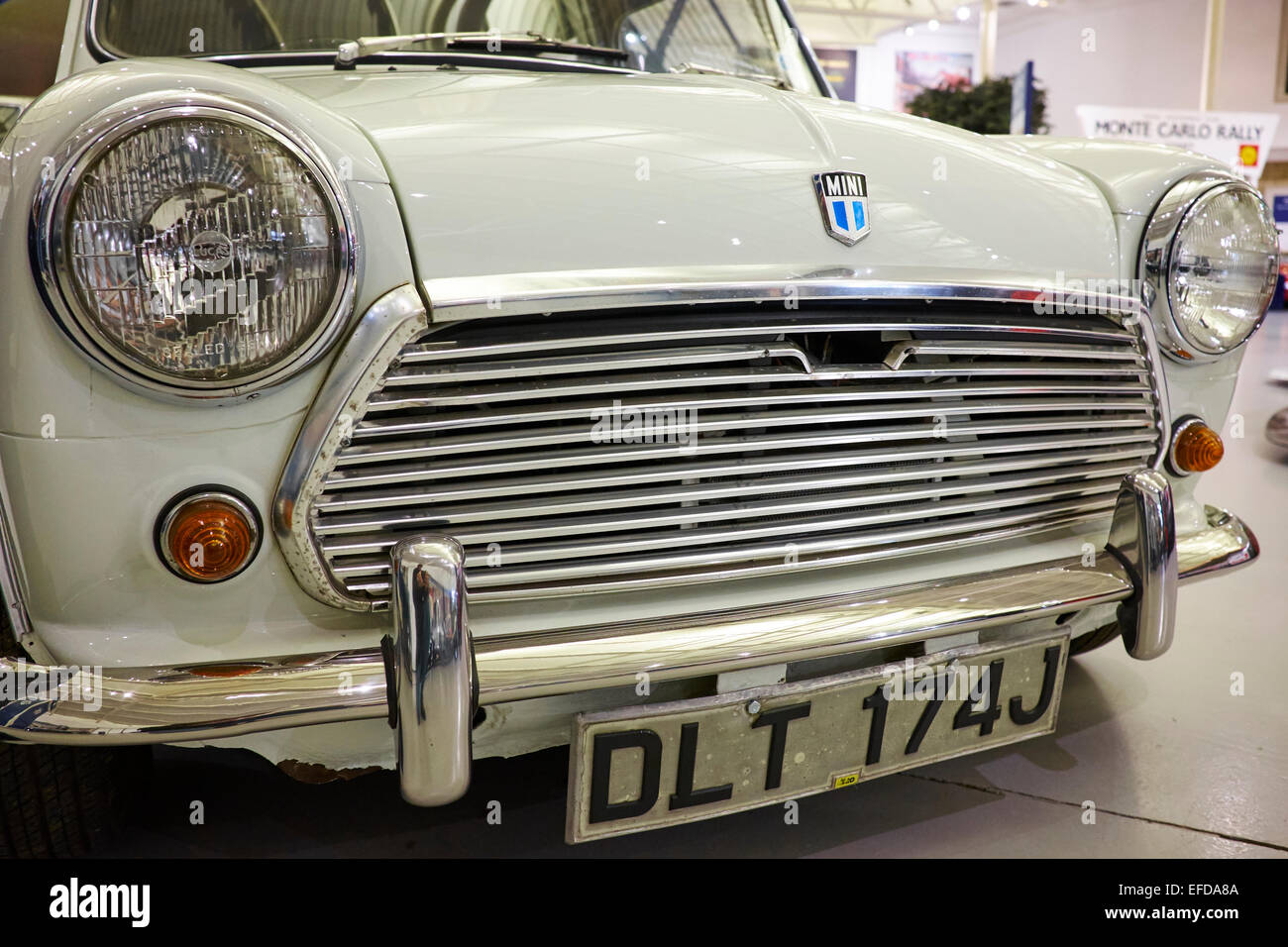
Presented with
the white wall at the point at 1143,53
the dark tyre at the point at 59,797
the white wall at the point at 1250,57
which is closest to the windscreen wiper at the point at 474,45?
the dark tyre at the point at 59,797

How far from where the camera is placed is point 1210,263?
5.18ft

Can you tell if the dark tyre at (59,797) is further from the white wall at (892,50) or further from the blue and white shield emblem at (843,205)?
the white wall at (892,50)

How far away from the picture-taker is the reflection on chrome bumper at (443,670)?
1042 mm

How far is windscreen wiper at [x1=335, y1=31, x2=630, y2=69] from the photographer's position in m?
1.70

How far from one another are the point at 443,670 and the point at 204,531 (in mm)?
308

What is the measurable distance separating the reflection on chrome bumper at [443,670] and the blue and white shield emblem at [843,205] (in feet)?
1.55

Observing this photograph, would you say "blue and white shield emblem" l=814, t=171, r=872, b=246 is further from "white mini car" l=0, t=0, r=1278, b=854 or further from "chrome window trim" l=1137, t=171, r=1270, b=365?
"chrome window trim" l=1137, t=171, r=1270, b=365

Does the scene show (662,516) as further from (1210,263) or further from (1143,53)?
(1143,53)

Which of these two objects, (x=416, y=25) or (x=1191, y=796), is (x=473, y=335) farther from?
(x=1191, y=796)

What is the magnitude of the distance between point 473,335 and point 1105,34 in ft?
55.6

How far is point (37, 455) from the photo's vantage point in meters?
1.07

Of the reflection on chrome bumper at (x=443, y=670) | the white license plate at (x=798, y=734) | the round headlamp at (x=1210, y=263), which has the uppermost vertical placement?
the round headlamp at (x=1210, y=263)

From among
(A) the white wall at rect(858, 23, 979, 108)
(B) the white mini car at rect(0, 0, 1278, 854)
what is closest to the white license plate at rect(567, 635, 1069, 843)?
(B) the white mini car at rect(0, 0, 1278, 854)
